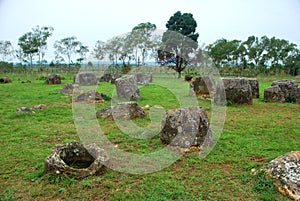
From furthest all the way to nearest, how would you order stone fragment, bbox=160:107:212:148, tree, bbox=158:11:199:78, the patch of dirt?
1. tree, bbox=158:11:199:78
2. stone fragment, bbox=160:107:212:148
3. the patch of dirt

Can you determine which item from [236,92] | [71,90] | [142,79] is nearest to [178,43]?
[142,79]

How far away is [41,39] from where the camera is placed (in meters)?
38.2

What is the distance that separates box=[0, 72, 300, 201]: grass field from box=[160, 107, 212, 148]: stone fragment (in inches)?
12.6

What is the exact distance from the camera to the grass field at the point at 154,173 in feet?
11.9

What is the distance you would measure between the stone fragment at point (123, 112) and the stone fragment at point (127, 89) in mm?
3866

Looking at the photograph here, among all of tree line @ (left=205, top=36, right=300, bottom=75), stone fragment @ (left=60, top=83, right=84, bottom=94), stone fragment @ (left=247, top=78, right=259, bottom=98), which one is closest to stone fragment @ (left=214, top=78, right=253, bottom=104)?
stone fragment @ (left=247, top=78, right=259, bottom=98)

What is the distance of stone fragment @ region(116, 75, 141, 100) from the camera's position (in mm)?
12094

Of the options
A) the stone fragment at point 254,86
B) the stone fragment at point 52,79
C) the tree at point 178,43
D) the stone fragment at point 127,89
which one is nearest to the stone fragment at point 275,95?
the stone fragment at point 254,86

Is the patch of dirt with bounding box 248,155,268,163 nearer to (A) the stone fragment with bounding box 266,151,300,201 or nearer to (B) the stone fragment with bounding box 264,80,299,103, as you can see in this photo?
(A) the stone fragment with bounding box 266,151,300,201

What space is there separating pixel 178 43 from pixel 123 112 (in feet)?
49.3

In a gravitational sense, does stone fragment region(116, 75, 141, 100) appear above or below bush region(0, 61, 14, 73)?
below

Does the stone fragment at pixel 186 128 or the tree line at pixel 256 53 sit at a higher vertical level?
the tree line at pixel 256 53

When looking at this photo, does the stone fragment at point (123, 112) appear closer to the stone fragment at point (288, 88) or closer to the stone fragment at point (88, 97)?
the stone fragment at point (88, 97)

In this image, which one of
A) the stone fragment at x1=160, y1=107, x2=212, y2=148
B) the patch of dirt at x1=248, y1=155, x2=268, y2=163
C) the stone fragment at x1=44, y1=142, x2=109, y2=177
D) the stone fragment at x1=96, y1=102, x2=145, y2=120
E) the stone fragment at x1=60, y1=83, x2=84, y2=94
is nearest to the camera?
the stone fragment at x1=44, y1=142, x2=109, y2=177
